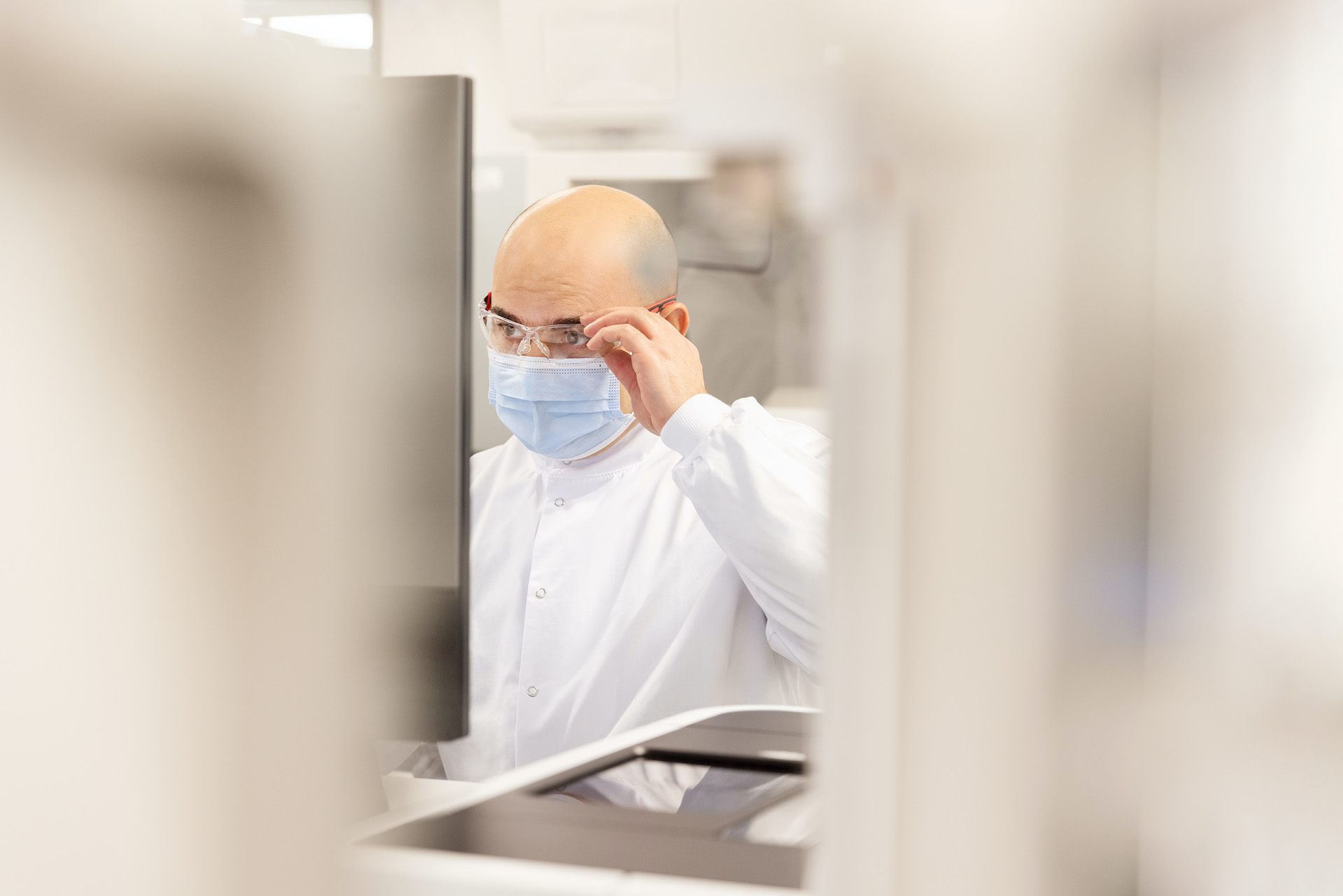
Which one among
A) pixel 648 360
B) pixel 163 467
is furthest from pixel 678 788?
pixel 648 360

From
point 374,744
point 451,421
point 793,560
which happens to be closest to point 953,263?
point 374,744

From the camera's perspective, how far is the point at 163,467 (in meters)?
0.16

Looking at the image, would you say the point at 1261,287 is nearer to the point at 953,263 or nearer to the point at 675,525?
the point at 953,263

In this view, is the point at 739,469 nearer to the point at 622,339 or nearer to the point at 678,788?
the point at 622,339

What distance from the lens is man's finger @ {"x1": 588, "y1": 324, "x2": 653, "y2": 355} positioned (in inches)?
44.1

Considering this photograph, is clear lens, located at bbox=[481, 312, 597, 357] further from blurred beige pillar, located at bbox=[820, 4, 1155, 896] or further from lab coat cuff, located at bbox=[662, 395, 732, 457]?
blurred beige pillar, located at bbox=[820, 4, 1155, 896]

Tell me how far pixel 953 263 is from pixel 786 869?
200 mm

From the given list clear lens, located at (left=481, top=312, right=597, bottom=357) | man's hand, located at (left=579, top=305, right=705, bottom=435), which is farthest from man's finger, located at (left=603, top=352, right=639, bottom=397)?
clear lens, located at (left=481, top=312, right=597, bottom=357)

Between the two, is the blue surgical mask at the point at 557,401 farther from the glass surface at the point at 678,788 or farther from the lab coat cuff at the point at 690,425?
the glass surface at the point at 678,788

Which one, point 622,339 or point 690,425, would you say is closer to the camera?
point 690,425

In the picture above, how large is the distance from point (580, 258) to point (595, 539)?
1.17 ft

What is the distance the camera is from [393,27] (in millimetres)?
326

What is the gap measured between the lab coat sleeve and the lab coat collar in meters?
0.38

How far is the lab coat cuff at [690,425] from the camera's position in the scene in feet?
3.32
